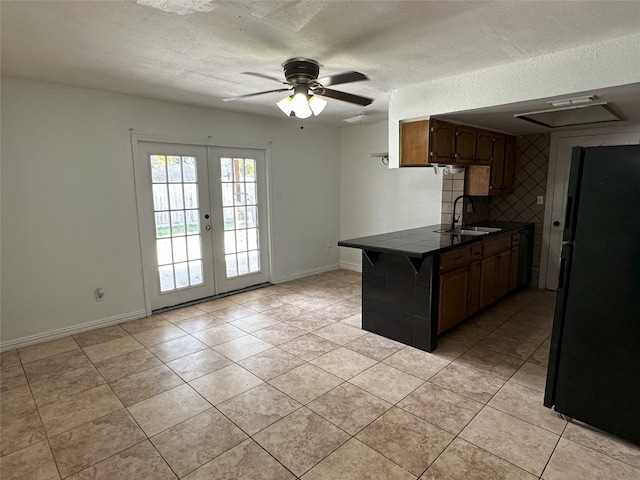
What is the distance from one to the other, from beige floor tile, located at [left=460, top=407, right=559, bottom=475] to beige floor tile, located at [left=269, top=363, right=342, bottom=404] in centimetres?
94

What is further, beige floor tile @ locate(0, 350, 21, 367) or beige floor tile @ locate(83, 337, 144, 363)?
beige floor tile @ locate(83, 337, 144, 363)

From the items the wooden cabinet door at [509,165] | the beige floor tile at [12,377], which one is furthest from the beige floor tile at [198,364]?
the wooden cabinet door at [509,165]

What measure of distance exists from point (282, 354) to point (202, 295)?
6.24ft

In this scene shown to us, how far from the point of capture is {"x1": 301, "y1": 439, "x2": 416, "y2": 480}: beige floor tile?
1.77 meters

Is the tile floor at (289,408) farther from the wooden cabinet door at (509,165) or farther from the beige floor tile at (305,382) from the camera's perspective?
the wooden cabinet door at (509,165)

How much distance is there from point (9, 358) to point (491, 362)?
160 inches

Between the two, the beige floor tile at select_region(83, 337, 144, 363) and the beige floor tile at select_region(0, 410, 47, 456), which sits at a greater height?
the beige floor tile at select_region(83, 337, 144, 363)

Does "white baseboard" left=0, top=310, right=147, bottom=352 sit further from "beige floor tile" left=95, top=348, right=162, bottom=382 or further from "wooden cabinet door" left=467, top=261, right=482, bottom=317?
"wooden cabinet door" left=467, top=261, right=482, bottom=317

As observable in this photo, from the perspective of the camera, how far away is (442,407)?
231cm

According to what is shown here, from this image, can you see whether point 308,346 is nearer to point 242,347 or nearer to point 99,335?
point 242,347

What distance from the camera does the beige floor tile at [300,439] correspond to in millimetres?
1887

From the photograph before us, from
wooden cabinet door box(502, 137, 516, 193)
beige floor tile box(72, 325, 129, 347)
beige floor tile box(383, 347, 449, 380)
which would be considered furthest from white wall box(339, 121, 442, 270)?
beige floor tile box(72, 325, 129, 347)

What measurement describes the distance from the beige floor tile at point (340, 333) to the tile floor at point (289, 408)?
20 millimetres

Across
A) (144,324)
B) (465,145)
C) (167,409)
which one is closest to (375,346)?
(167,409)
